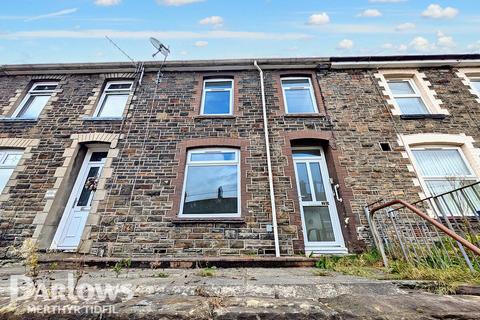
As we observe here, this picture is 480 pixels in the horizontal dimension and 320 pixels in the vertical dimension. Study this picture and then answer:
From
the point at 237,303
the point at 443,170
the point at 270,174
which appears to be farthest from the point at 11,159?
the point at 443,170

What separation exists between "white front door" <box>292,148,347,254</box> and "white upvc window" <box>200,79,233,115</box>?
9.08 ft

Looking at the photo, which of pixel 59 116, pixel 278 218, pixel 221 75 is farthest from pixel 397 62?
pixel 59 116

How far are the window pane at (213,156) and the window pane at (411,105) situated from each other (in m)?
5.85

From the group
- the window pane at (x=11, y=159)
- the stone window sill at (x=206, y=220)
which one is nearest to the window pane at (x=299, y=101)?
the stone window sill at (x=206, y=220)

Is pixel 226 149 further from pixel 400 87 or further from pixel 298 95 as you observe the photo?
pixel 400 87

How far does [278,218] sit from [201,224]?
1.88 metres

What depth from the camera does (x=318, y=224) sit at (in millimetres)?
5727

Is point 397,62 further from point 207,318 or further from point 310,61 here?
point 207,318

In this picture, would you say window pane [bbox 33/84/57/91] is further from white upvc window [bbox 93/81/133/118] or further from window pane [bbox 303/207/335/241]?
window pane [bbox 303/207/335/241]

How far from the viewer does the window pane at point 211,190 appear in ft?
18.8

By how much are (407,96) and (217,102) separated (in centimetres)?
649

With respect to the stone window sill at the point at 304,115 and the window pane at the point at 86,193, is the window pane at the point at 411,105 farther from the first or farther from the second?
the window pane at the point at 86,193

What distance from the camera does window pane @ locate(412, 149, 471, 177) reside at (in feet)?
19.9

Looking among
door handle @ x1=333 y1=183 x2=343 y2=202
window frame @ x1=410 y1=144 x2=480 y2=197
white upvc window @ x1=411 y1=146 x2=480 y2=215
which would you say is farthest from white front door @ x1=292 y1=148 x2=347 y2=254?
white upvc window @ x1=411 y1=146 x2=480 y2=215
